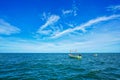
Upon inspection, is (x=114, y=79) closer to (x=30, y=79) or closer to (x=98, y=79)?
(x=98, y=79)

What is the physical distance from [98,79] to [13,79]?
56.7 ft

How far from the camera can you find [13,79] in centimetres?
2530

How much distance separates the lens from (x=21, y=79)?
25.1m

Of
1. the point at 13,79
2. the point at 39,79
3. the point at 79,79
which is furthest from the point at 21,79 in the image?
the point at 79,79

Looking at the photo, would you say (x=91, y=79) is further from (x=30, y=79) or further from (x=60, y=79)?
(x=30, y=79)

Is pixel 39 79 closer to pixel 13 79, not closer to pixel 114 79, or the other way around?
pixel 13 79

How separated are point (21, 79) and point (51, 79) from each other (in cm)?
608

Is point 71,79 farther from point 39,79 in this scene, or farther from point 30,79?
point 30,79

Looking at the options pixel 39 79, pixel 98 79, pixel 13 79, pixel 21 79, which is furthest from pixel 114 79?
pixel 13 79

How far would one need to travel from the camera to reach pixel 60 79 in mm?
25391

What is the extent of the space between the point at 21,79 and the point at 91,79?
14181mm

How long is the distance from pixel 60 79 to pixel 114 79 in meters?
11.1

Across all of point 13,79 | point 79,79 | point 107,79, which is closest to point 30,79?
point 13,79

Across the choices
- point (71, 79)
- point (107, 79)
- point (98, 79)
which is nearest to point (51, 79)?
point (71, 79)
